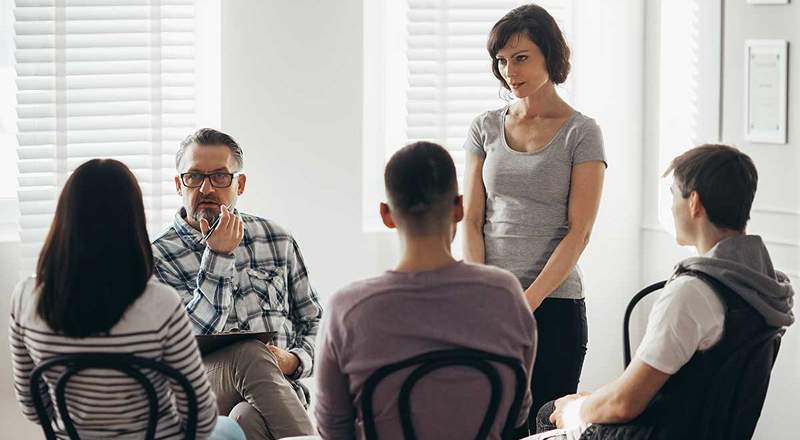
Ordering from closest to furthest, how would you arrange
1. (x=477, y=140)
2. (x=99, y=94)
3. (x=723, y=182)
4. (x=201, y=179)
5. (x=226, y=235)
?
(x=723, y=182) < (x=226, y=235) < (x=201, y=179) < (x=477, y=140) < (x=99, y=94)

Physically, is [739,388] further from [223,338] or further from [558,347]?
[223,338]

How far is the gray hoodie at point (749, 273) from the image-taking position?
2002 millimetres

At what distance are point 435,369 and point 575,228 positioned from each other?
113 centimetres

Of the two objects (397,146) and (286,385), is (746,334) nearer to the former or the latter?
(286,385)

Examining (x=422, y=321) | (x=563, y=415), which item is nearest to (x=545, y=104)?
(x=563, y=415)

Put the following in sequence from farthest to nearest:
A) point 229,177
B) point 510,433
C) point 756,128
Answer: point 756,128
point 229,177
point 510,433

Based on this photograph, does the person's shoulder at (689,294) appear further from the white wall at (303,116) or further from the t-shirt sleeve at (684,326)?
the white wall at (303,116)

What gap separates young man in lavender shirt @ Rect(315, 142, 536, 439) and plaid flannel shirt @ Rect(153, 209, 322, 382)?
0.87 metres

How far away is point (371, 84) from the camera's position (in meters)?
3.91

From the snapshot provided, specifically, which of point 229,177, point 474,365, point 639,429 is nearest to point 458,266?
point 474,365

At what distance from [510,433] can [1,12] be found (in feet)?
8.62

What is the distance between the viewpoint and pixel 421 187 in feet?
5.97

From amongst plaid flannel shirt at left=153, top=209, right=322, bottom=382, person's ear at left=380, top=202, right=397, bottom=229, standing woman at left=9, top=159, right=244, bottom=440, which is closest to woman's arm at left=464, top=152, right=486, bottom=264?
plaid flannel shirt at left=153, top=209, right=322, bottom=382

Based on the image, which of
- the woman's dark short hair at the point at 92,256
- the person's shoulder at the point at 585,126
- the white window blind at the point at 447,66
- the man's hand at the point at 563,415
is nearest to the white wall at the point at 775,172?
the person's shoulder at the point at 585,126
